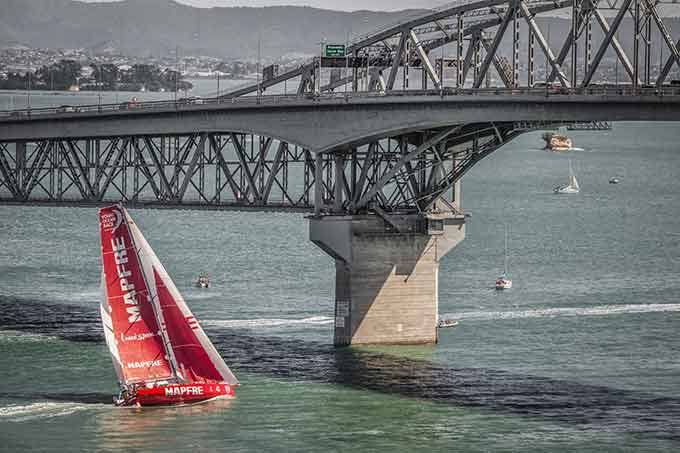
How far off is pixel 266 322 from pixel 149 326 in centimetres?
2250

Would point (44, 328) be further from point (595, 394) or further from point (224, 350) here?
point (595, 394)

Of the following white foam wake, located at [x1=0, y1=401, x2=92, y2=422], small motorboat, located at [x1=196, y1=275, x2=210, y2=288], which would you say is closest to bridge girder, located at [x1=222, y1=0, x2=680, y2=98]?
small motorboat, located at [x1=196, y1=275, x2=210, y2=288]

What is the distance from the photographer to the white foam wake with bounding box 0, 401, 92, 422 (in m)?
85.0

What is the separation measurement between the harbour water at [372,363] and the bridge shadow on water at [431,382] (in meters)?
0.15

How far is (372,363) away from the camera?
3986 inches

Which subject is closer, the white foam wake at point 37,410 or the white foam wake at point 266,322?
the white foam wake at point 37,410

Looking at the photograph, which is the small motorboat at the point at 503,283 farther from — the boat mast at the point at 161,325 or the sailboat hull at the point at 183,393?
the boat mast at the point at 161,325

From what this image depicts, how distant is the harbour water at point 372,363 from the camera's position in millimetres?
83312

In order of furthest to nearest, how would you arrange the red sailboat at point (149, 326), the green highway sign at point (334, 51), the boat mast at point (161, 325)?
the green highway sign at point (334, 51), the boat mast at point (161, 325), the red sailboat at point (149, 326)

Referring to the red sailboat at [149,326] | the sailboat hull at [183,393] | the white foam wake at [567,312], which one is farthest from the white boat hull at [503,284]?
the sailboat hull at [183,393]

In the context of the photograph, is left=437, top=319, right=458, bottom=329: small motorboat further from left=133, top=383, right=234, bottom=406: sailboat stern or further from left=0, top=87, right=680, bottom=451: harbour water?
left=133, top=383, right=234, bottom=406: sailboat stern

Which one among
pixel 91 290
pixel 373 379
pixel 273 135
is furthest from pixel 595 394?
pixel 91 290

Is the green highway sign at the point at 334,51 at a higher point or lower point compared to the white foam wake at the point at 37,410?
higher

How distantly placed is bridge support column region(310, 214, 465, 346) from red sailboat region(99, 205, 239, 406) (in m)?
16.6
